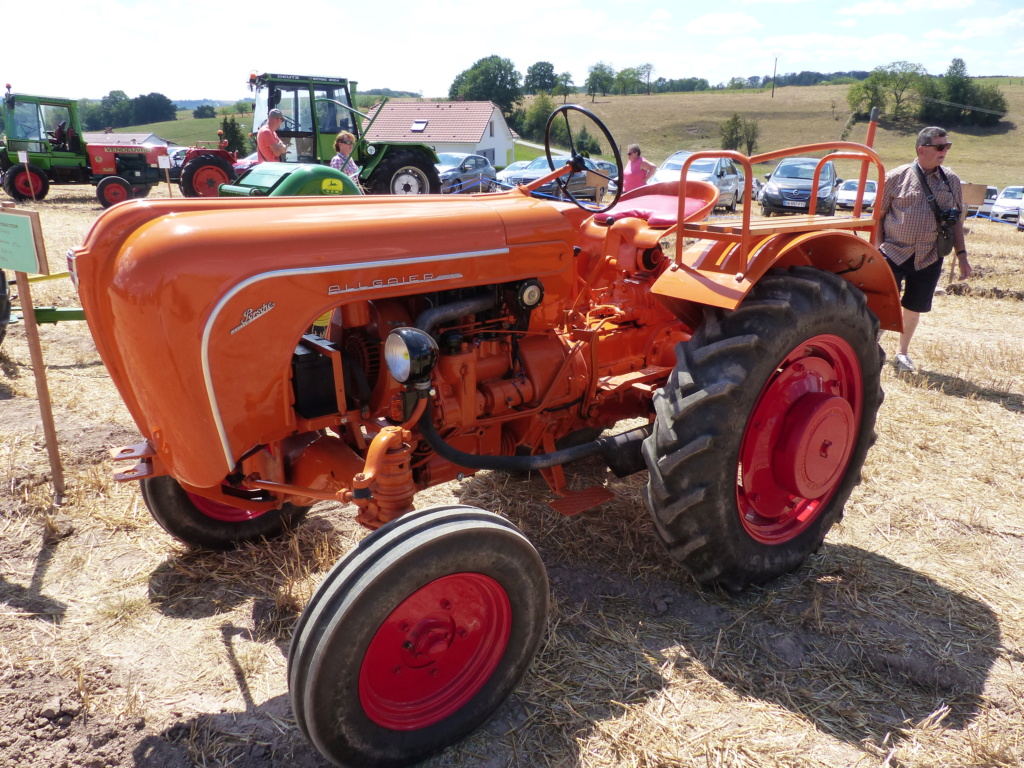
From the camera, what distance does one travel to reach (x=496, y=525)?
1.94 metres

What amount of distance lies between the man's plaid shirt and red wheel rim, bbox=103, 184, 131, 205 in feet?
48.3

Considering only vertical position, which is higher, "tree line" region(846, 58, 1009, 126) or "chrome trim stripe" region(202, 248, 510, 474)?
"tree line" region(846, 58, 1009, 126)

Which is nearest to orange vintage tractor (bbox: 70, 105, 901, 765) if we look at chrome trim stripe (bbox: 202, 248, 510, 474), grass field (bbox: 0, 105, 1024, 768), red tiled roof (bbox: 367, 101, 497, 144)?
chrome trim stripe (bbox: 202, 248, 510, 474)

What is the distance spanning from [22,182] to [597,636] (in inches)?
700

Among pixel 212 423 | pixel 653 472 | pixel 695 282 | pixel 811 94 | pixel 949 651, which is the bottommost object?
pixel 949 651

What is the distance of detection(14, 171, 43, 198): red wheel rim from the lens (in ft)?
51.0

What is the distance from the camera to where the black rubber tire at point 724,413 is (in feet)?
7.63

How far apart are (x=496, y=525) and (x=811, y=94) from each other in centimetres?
7896

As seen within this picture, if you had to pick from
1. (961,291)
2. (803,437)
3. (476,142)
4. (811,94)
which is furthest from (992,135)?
(803,437)

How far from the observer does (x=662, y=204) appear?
3.47 metres

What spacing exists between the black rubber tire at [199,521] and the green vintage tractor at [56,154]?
1502cm

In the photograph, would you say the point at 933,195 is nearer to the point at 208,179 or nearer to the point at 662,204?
the point at 662,204

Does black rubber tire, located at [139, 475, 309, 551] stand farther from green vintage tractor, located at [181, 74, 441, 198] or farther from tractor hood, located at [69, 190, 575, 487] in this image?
green vintage tractor, located at [181, 74, 441, 198]

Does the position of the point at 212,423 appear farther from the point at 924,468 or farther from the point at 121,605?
the point at 924,468
